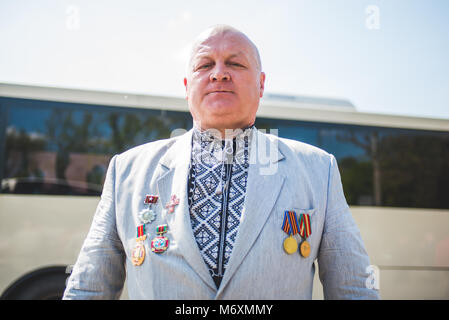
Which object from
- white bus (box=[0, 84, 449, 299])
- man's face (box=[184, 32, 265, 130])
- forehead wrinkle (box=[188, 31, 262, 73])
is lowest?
white bus (box=[0, 84, 449, 299])

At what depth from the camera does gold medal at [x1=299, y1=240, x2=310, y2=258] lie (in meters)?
1.27

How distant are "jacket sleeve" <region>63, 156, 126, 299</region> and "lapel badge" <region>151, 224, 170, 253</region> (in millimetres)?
201

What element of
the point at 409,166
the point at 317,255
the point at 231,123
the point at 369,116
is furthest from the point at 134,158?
the point at 409,166

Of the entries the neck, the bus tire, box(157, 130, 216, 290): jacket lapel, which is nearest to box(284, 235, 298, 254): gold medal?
box(157, 130, 216, 290): jacket lapel

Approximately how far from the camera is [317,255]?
139 cm

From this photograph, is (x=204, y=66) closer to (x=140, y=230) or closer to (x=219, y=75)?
(x=219, y=75)

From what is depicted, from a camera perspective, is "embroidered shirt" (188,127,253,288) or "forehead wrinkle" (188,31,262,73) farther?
"forehead wrinkle" (188,31,262,73)

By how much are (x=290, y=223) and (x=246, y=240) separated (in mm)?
184

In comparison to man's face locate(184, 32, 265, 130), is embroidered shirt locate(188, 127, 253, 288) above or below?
below

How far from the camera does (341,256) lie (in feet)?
4.17

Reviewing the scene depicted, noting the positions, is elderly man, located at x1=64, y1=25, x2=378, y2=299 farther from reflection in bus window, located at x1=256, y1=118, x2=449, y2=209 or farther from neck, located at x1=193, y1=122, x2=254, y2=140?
reflection in bus window, located at x1=256, y1=118, x2=449, y2=209

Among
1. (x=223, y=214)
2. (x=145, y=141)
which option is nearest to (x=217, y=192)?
(x=223, y=214)

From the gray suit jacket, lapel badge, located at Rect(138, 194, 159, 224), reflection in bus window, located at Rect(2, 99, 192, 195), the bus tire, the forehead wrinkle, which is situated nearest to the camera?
the gray suit jacket

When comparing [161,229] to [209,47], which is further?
[209,47]
